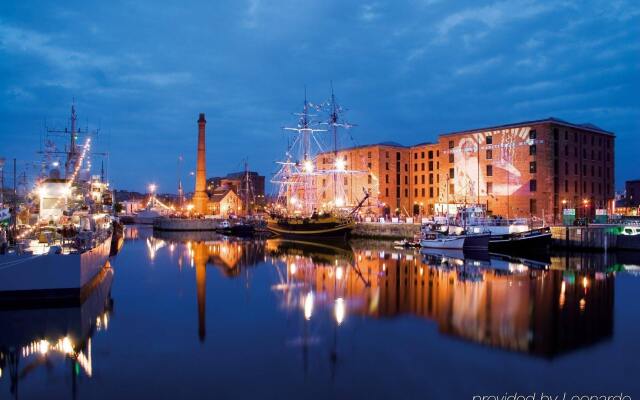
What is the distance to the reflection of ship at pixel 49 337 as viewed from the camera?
13492 mm

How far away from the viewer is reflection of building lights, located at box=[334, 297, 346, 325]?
62.7ft

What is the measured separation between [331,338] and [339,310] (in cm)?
433

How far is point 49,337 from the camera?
16.0 m

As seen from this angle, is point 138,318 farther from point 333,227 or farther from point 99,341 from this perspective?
point 333,227

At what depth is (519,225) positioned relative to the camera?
49.9m

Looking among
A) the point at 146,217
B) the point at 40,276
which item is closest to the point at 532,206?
the point at 40,276

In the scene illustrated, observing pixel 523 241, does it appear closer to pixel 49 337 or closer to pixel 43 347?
pixel 49 337

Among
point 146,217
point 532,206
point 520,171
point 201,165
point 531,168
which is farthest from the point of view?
point 146,217

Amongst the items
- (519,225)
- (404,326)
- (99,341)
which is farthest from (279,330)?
(519,225)

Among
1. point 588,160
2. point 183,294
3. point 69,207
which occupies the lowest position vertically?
→ point 183,294

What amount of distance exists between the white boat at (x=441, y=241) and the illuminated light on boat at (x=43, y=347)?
36.5 metres

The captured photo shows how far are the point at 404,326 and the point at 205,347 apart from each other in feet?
22.3

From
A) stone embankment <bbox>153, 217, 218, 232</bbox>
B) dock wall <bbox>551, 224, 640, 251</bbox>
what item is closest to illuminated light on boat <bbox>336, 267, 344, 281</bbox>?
Answer: dock wall <bbox>551, 224, 640, 251</bbox>

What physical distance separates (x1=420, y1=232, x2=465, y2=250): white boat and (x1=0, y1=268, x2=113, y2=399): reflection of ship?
32045 mm
